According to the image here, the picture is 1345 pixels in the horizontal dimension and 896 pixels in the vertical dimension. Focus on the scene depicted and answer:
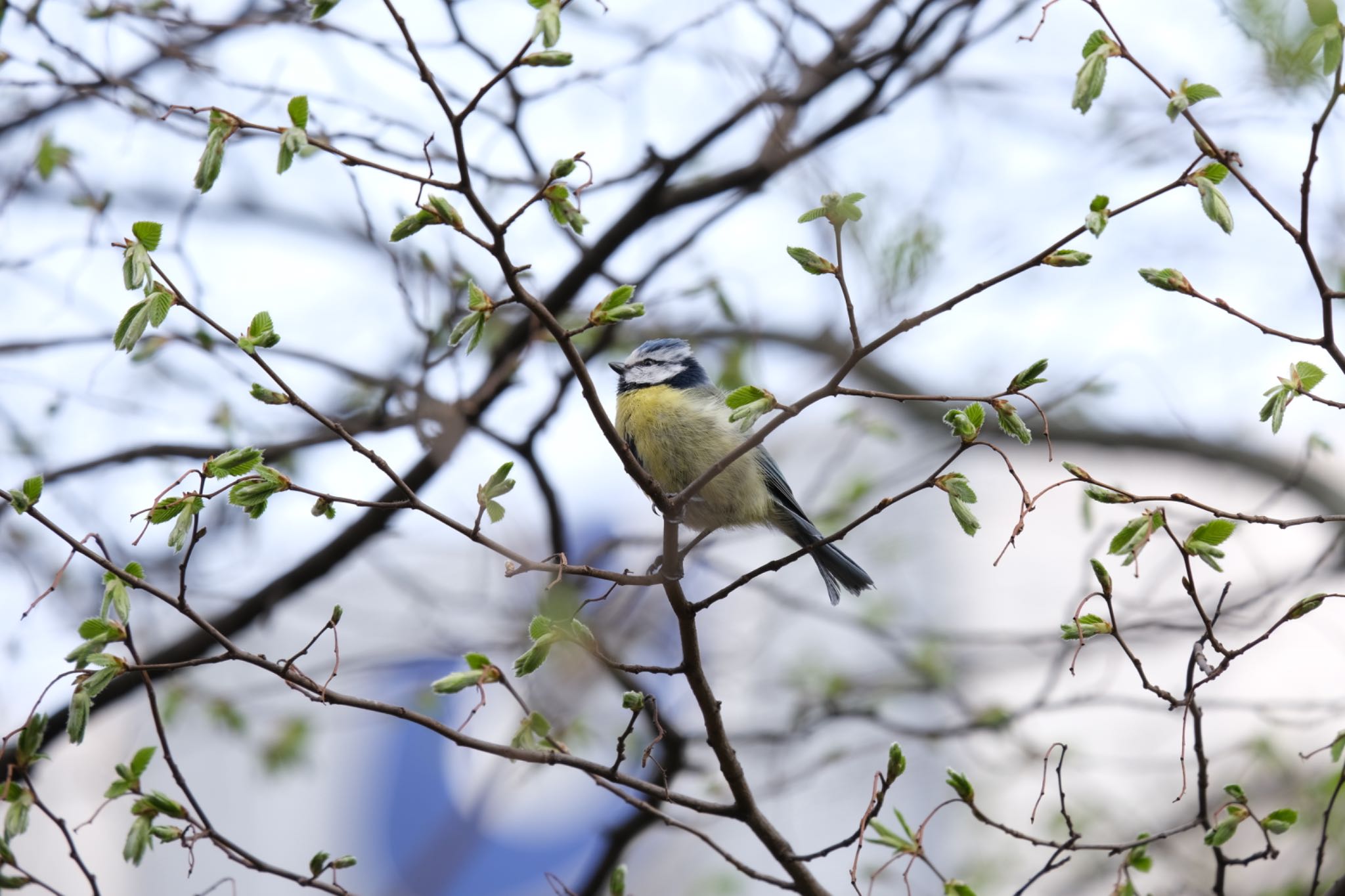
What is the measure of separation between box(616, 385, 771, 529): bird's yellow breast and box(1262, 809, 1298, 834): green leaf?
6.74 feet

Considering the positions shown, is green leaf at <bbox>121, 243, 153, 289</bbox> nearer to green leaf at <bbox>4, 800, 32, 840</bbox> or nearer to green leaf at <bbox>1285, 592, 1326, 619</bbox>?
green leaf at <bbox>4, 800, 32, 840</bbox>

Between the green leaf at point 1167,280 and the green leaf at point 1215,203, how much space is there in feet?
0.36

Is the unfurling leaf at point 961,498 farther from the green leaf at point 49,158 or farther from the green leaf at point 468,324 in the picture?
the green leaf at point 49,158

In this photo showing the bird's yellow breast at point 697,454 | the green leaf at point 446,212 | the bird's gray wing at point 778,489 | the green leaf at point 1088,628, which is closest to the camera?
the green leaf at point 446,212

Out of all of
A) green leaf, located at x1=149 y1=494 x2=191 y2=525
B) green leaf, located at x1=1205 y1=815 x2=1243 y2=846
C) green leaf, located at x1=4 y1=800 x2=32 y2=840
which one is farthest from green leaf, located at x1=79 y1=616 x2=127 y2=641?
green leaf, located at x1=1205 y1=815 x2=1243 y2=846

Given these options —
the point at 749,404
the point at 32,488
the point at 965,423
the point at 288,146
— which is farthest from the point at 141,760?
the point at 965,423

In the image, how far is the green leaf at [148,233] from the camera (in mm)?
1934

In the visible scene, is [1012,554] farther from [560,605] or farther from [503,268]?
[503,268]

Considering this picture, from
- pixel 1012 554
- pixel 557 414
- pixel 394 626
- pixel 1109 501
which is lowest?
pixel 1109 501

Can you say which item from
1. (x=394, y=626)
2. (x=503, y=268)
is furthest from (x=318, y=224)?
(x=503, y=268)

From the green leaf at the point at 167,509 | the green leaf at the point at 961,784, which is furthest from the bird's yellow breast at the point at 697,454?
the green leaf at the point at 167,509

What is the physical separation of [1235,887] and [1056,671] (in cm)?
341

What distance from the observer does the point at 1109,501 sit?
217 cm

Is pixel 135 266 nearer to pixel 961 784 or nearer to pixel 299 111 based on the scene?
pixel 299 111
